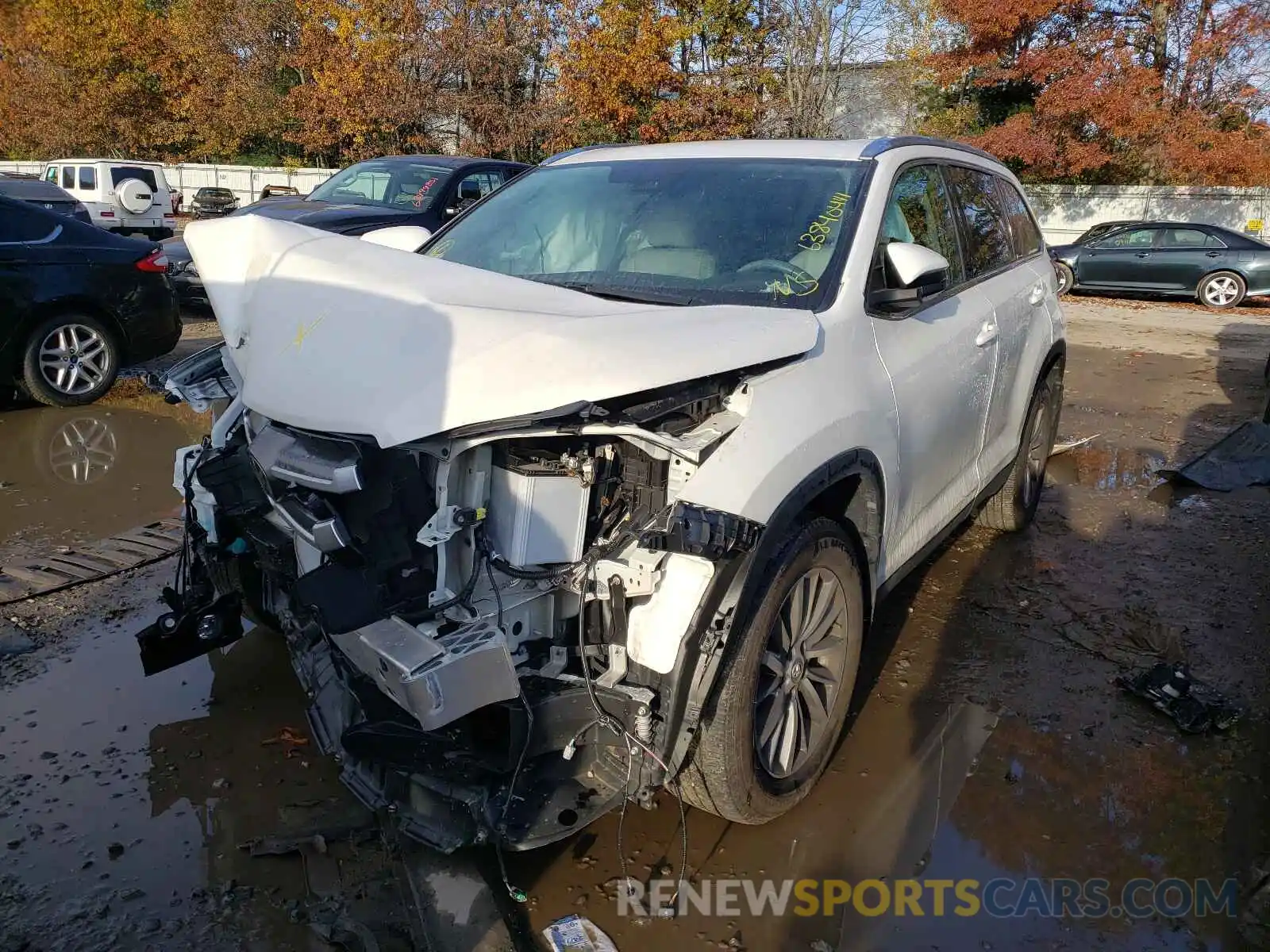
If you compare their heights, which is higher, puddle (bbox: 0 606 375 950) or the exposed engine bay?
the exposed engine bay

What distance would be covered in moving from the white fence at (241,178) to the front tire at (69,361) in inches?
1107

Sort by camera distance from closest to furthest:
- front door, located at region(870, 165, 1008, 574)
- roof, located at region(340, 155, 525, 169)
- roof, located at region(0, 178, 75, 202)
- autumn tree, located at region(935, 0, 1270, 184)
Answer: front door, located at region(870, 165, 1008, 574), roof, located at region(340, 155, 525, 169), roof, located at region(0, 178, 75, 202), autumn tree, located at region(935, 0, 1270, 184)

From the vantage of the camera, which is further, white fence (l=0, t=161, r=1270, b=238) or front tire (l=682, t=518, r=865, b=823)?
white fence (l=0, t=161, r=1270, b=238)

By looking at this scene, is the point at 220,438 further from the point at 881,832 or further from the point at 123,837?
the point at 881,832

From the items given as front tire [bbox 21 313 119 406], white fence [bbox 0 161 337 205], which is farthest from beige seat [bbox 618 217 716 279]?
white fence [bbox 0 161 337 205]

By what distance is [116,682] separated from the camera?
11.6 feet

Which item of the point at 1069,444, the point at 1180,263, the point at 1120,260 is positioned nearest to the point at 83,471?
the point at 1069,444

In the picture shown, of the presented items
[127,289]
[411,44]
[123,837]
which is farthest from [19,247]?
[411,44]

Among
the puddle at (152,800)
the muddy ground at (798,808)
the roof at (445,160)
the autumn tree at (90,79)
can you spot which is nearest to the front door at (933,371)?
the muddy ground at (798,808)

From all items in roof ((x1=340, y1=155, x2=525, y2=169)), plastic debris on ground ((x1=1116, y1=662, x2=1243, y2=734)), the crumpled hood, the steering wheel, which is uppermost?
roof ((x1=340, y1=155, x2=525, y2=169))

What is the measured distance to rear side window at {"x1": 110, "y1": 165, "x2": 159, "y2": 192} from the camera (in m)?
22.4

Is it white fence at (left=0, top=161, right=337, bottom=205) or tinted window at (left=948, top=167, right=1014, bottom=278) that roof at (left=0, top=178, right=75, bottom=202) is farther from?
white fence at (left=0, top=161, right=337, bottom=205)

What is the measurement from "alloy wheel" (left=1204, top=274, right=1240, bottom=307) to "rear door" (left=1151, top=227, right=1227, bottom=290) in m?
0.20

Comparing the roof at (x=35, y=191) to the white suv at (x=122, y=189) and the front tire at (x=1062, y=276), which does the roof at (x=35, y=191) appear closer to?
the white suv at (x=122, y=189)
